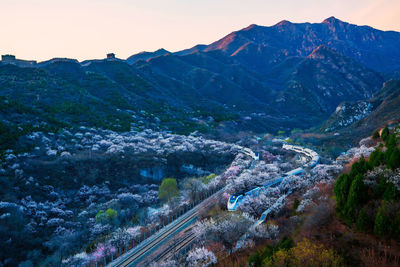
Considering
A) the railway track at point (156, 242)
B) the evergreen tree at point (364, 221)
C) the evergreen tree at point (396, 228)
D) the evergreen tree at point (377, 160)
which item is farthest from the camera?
the railway track at point (156, 242)

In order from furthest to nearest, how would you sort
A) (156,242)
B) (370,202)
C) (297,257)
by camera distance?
(156,242), (370,202), (297,257)

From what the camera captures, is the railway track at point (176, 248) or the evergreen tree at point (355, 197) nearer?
the evergreen tree at point (355, 197)

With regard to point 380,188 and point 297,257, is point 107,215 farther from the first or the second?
point 380,188

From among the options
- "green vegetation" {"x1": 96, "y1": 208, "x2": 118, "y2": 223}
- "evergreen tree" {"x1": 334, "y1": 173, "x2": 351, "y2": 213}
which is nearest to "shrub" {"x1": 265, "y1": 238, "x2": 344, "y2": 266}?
"evergreen tree" {"x1": 334, "y1": 173, "x2": 351, "y2": 213}

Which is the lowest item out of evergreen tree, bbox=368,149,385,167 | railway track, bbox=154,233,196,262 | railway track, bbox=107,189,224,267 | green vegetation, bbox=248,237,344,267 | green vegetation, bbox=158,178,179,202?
green vegetation, bbox=158,178,179,202

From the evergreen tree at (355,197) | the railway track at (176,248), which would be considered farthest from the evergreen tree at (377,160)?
the railway track at (176,248)

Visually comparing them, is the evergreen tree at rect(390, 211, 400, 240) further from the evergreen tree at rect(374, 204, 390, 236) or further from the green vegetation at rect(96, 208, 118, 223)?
the green vegetation at rect(96, 208, 118, 223)

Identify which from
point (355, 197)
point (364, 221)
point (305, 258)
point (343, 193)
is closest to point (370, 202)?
point (355, 197)

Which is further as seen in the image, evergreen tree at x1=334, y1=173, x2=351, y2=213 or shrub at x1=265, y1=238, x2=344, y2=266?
evergreen tree at x1=334, y1=173, x2=351, y2=213

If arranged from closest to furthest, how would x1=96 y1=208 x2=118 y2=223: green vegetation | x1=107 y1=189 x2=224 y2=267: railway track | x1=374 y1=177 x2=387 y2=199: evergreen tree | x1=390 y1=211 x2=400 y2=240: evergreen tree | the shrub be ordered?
the shrub
x1=390 y1=211 x2=400 y2=240: evergreen tree
x1=374 y1=177 x2=387 y2=199: evergreen tree
x1=107 y1=189 x2=224 y2=267: railway track
x1=96 y1=208 x2=118 y2=223: green vegetation

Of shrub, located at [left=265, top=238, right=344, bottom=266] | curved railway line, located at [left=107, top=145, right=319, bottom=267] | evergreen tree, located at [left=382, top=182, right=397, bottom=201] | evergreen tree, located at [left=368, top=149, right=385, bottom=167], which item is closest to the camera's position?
shrub, located at [left=265, top=238, right=344, bottom=266]

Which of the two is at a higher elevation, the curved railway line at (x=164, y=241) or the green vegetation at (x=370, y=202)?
the green vegetation at (x=370, y=202)

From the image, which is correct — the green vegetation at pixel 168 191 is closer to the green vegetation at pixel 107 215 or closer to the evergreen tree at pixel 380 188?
the green vegetation at pixel 107 215
